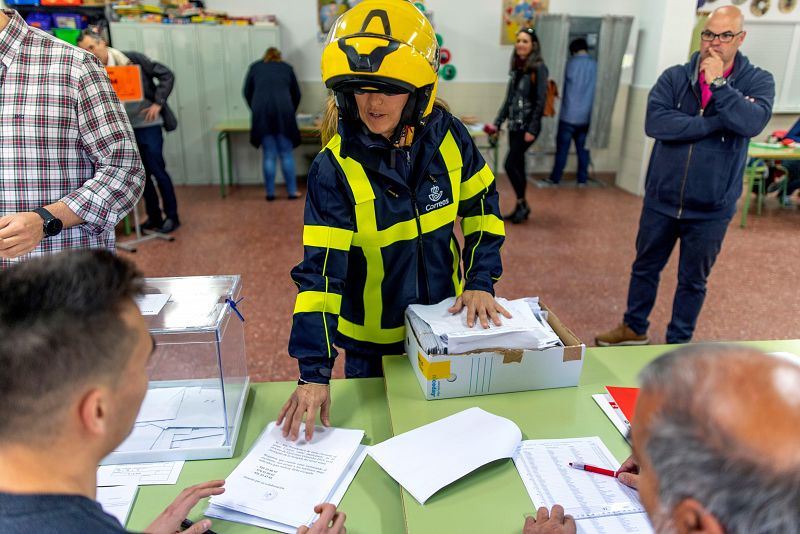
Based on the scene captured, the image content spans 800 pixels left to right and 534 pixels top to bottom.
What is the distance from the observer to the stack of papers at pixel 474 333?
1.40 meters

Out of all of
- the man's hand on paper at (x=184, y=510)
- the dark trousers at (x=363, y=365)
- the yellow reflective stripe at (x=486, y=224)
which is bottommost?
the dark trousers at (x=363, y=365)

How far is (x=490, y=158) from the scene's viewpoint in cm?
758

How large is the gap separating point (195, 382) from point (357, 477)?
0.60 metres

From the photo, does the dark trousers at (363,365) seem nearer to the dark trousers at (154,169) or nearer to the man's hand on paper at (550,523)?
the man's hand on paper at (550,523)

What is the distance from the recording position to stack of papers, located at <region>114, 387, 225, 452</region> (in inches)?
52.2

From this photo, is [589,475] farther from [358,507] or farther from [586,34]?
[586,34]

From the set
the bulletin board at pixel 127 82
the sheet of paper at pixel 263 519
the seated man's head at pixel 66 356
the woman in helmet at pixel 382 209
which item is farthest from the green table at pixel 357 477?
the bulletin board at pixel 127 82

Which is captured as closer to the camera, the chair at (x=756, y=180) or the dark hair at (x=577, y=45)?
the chair at (x=756, y=180)

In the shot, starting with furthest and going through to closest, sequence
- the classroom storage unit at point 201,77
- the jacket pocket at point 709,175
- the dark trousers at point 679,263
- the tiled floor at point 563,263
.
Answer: the classroom storage unit at point 201,77 < the tiled floor at point 563,263 < the dark trousers at point 679,263 < the jacket pocket at point 709,175

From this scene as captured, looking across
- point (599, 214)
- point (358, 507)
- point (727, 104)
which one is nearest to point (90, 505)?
point (358, 507)

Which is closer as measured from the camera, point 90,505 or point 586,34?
point 90,505

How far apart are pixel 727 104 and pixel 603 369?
62.6 inches

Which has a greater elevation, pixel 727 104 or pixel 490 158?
pixel 727 104

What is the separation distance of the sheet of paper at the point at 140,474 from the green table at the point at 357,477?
2 centimetres
